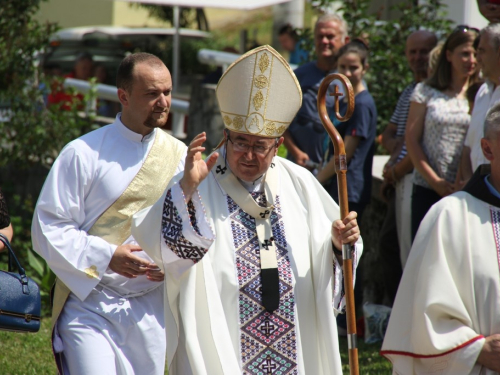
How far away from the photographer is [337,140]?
4121 millimetres

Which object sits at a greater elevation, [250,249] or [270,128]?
[270,128]

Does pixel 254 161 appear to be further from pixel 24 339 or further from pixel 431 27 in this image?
pixel 431 27

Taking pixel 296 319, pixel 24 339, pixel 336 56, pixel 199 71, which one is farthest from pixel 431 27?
pixel 199 71

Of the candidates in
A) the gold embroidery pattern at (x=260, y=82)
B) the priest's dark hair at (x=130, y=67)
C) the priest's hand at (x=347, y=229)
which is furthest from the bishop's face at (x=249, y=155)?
the priest's dark hair at (x=130, y=67)

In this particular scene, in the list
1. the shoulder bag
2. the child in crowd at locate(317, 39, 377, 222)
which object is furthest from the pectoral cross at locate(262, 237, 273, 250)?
the child in crowd at locate(317, 39, 377, 222)

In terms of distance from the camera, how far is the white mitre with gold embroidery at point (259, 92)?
404 cm

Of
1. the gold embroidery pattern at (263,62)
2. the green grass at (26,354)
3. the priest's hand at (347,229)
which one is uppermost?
the gold embroidery pattern at (263,62)

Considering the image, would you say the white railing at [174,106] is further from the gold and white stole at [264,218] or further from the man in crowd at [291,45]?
the gold and white stole at [264,218]

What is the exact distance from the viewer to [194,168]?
146 inches

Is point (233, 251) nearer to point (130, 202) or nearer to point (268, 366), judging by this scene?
point (268, 366)

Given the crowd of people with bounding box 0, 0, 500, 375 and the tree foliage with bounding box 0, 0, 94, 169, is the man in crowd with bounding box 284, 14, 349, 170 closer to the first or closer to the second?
the crowd of people with bounding box 0, 0, 500, 375

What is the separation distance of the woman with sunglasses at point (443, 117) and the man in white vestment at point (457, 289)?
89.5 inches

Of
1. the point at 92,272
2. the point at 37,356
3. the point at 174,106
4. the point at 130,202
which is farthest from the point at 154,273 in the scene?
the point at 174,106

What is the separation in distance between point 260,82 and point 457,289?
4.33ft
